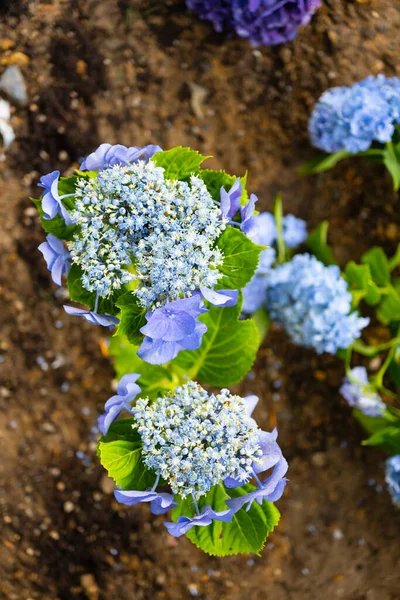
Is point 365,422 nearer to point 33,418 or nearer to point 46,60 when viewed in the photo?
point 33,418

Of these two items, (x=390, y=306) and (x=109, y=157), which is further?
(x=390, y=306)

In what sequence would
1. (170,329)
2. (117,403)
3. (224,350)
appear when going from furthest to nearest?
1. (224,350)
2. (117,403)
3. (170,329)

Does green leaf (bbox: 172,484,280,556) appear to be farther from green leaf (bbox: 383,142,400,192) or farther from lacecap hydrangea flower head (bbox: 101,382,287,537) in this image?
green leaf (bbox: 383,142,400,192)

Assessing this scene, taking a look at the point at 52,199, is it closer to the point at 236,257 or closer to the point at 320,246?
the point at 236,257

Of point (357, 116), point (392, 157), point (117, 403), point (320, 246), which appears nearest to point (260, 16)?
point (357, 116)

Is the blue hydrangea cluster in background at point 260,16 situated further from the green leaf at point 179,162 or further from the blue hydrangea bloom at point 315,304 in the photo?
the green leaf at point 179,162

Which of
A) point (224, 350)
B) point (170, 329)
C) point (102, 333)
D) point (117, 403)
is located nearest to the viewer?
point (170, 329)

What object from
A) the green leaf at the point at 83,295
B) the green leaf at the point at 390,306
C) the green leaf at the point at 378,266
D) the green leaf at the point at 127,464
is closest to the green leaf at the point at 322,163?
the green leaf at the point at 378,266

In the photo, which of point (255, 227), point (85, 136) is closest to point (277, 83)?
point (85, 136)
